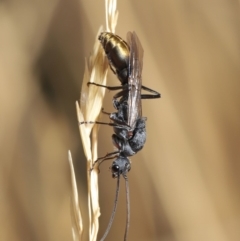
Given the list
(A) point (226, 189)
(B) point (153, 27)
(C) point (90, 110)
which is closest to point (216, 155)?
(A) point (226, 189)

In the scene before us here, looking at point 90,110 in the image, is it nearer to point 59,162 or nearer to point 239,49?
point 59,162

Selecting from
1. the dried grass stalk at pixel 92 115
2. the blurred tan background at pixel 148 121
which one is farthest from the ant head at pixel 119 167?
the blurred tan background at pixel 148 121

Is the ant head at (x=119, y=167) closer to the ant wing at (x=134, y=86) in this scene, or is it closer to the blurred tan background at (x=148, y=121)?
the ant wing at (x=134, y=86)

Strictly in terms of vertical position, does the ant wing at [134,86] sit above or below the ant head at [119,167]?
above

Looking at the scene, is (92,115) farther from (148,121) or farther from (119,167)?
(148,121)

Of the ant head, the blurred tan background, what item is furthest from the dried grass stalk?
the blurred tan background

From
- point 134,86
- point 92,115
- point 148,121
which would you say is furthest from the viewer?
point 148,121

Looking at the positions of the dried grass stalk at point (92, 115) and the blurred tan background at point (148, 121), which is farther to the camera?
the blurred tan background at point (148, 121)

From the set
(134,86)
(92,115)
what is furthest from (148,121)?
(92,115)

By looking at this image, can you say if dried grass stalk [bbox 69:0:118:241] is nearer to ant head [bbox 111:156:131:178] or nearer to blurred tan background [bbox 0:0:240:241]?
ant head [bbox 111:156:131:178]
